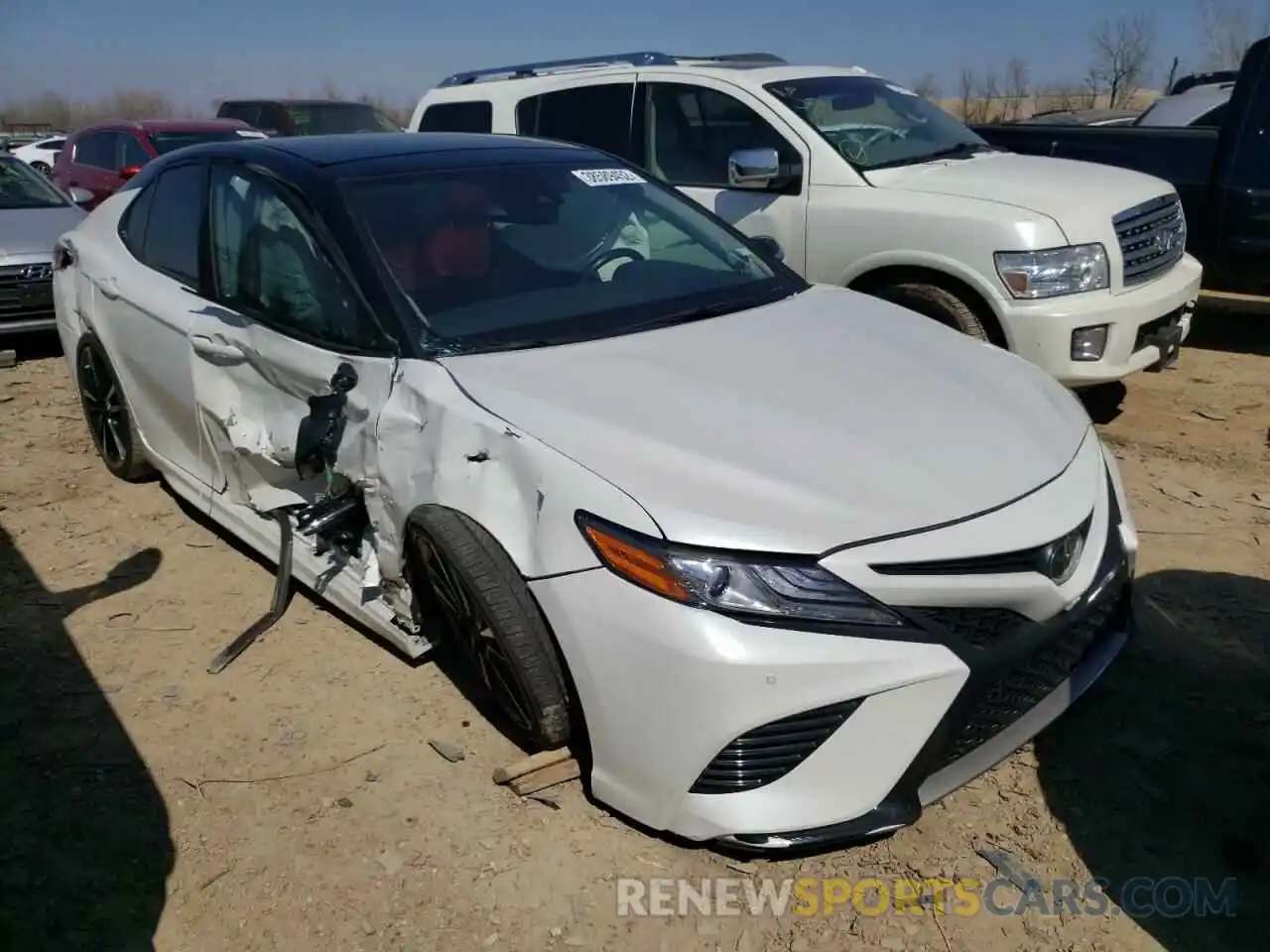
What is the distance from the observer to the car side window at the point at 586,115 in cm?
629

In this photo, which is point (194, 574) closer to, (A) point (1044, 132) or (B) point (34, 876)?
(B) point (34, 876)

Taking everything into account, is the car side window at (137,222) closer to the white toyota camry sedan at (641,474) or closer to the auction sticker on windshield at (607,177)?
the white toyota camry sedan at (641,474)

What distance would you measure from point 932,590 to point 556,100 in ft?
16.7

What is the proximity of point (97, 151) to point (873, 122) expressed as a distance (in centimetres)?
1064

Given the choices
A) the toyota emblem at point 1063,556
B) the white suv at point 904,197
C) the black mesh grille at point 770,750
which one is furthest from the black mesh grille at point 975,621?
the white suv at point 904,197

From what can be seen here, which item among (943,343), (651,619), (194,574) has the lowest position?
(194,574)

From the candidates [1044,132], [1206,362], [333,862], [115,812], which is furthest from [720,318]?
[1044,132]

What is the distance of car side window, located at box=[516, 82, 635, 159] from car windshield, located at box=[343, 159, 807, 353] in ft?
8.25

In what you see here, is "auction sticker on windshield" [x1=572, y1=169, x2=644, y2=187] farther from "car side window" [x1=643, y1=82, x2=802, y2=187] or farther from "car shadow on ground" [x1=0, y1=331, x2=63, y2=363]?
"car shadow on ground" [x1=0, y1=331, x2=63, y2=363]

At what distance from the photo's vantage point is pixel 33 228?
26.1 ft

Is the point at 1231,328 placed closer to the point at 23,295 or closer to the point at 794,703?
the point at 794,703

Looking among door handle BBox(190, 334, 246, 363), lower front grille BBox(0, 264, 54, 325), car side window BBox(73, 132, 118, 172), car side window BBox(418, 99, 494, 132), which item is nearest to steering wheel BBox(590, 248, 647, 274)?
door handle BBox(190, 334, 246, 363)

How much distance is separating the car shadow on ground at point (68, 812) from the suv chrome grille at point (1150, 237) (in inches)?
183

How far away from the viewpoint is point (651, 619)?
2305 millimetres
